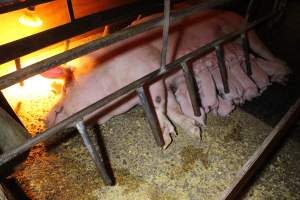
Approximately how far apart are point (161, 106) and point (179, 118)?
21 cm

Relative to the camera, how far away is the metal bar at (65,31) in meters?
1.56

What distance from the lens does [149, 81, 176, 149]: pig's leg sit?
233 centimetres

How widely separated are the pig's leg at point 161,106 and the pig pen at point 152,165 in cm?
13

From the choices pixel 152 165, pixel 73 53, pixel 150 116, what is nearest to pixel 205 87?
pixel 150 116

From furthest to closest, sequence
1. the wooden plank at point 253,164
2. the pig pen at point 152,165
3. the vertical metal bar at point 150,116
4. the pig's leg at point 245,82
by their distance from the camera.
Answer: the pig's leg at point 245,82 → the pig pen at point 152,165 → the vertical metal bar at point 150,116 → the wooden plank at point 253,164

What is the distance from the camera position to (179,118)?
2416 millimetres

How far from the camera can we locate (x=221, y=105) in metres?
2.63

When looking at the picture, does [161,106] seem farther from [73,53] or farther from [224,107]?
[73,53]

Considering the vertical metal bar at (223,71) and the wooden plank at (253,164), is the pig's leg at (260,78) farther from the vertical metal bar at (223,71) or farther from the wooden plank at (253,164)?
the wooden plank at (253,164)

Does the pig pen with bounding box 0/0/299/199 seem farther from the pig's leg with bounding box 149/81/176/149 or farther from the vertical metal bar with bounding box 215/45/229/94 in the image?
the vertical metal bar with bounding box 215/45/229/94

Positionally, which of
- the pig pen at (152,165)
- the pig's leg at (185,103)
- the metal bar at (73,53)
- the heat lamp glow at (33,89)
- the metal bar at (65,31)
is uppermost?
the metal bar at (73,53)

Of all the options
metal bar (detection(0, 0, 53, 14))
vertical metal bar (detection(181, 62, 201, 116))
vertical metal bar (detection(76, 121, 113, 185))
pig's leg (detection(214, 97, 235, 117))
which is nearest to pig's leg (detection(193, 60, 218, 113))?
pig's leg (detection(214, 97, 235, 117))

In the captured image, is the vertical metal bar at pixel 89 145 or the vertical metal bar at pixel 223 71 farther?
the vertical metal bar at pixel 223 71

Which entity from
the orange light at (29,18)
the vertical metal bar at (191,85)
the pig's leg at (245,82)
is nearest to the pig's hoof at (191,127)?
the vertical metal bar at (191,85)
